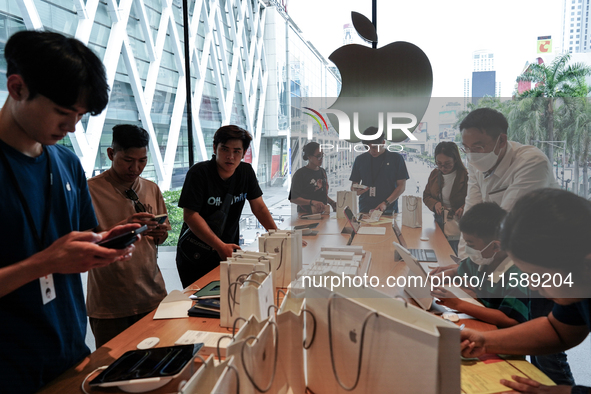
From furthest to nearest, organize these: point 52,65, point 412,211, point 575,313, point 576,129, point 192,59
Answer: point 192,59
point 412,211
point 576,129
point 575,313
point 52,65

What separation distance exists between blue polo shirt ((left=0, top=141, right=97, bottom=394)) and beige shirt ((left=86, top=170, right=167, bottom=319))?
0.56 metres

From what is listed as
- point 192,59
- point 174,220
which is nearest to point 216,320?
point 174,220

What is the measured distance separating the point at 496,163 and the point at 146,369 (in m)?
2.07

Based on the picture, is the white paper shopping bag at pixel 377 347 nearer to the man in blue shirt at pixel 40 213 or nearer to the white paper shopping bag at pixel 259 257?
the white paper shopping bag at pixel 259 257

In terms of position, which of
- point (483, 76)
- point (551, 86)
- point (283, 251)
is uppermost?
point (483, 76)

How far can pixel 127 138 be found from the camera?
5.78 feet

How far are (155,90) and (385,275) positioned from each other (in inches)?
140

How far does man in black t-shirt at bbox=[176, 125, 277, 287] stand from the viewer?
2027mm

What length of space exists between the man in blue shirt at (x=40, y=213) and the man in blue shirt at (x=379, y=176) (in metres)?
1.73

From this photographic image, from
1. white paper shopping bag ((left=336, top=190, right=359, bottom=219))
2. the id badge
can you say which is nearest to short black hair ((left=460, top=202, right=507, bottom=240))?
white paper shopping bag ((left=336, top=190, right=359, bottom=219))

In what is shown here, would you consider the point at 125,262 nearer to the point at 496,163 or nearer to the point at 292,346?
the point at 292,346

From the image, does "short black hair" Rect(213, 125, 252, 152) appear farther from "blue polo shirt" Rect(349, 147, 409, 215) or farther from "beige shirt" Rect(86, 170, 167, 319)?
"blue polo shirt" Rect(349, 147, 409, 215)

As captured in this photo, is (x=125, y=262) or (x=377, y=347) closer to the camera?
(x=377, y=347)

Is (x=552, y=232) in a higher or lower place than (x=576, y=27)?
lower
